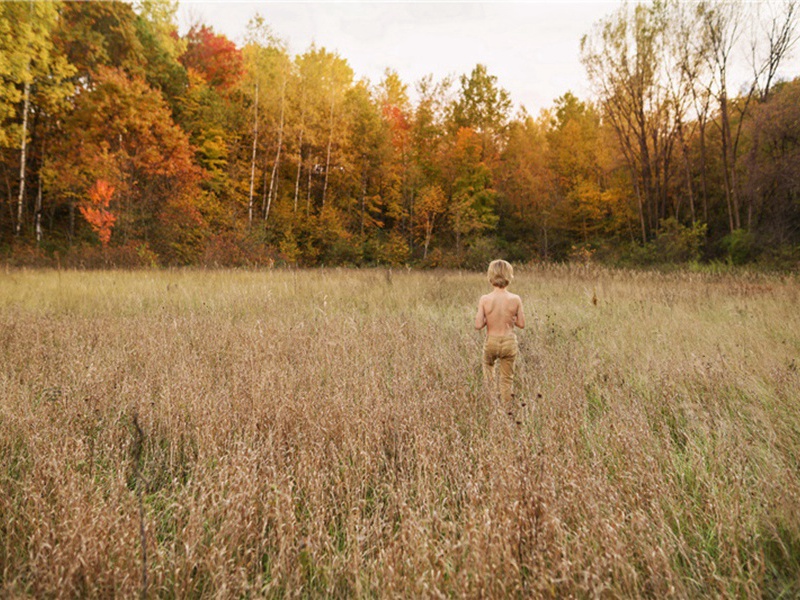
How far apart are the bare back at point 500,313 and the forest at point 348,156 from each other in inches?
542

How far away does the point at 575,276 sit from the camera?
1322 cm

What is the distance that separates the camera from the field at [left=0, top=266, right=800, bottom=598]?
1.66 meters

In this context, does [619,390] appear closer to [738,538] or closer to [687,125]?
[738,538]

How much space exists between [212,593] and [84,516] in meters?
0.65

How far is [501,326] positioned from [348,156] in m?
27.8

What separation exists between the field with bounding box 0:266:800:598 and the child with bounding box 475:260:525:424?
Result: 284 mm

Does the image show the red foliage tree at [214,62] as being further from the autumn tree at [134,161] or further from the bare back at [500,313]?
the bare back at [500,313]

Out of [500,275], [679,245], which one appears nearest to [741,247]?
[679,245]

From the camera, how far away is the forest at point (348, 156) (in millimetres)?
17812

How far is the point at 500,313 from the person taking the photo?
12.7 ft

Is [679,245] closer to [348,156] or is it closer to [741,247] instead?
[741,247]

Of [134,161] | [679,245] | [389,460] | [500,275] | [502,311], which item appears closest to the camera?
[389,460]

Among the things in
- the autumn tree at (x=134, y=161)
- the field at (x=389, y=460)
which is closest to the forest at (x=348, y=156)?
the autumn tree at (x=134, y=161)

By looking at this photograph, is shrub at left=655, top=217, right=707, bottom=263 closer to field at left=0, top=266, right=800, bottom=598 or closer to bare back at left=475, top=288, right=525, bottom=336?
field at left=0, top=266, right=800, bottom=598
